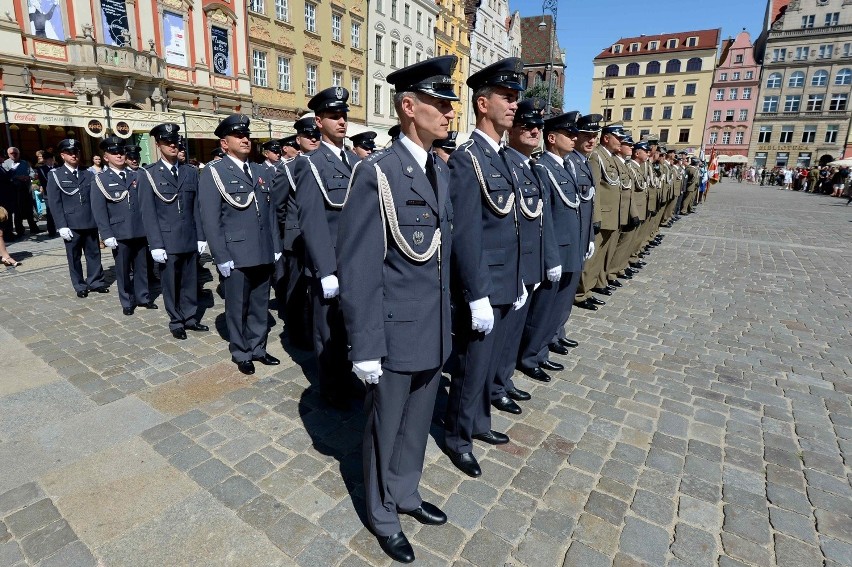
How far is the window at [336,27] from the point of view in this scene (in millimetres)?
26881

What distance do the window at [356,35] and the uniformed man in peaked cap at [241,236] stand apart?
91.3ft

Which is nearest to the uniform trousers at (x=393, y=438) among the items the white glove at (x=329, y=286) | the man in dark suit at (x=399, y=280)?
the man in dark suit at (x=399, y=280)

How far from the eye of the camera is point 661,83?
6312 cm

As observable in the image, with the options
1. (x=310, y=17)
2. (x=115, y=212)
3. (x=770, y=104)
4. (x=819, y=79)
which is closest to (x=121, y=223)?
(x=115, y=212)

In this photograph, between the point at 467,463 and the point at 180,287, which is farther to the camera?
the point at 180,287

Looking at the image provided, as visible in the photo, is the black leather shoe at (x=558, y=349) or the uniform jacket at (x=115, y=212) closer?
the black leather shoe at (x=558, y=349)

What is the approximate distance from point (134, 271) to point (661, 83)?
237ft

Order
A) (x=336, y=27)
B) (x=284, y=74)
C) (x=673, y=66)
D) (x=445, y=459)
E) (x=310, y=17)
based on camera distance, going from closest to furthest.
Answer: (x=445, y=459) < (x=284, y=74) < (x=310, y=17) < (x=336, y=27) < (x=673, y=66)

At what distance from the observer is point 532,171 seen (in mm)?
3623

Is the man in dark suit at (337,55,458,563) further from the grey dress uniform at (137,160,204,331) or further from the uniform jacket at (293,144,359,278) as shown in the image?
the grey dress uniform at (137,160,204,331)

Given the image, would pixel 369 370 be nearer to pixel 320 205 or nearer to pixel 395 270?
pixel 395 270

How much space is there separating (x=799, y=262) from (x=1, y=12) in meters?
23.1

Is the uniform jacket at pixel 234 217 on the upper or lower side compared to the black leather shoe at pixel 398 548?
upper

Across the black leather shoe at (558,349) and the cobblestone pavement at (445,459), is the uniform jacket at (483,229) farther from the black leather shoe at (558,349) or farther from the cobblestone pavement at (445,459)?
the black leather shoe at (558,349)
